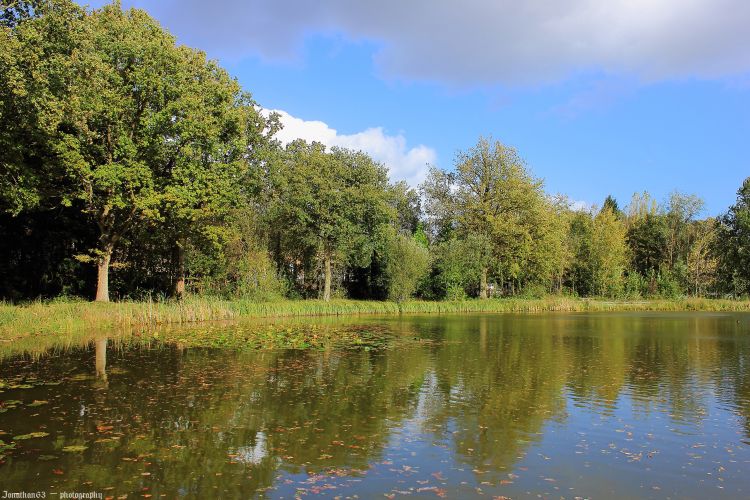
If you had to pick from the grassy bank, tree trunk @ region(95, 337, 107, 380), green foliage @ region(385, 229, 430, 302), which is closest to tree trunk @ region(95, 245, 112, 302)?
the grassy bank

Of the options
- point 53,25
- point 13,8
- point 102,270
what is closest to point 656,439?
point 53,25

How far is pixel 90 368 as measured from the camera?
627 inches

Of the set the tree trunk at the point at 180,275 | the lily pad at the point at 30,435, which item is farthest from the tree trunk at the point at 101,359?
the tree trunk at the point at 180,275

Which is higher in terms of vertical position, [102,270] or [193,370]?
[102,270]

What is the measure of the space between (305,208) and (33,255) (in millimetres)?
19883

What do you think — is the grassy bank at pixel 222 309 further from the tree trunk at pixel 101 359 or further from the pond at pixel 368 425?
the pond at pixel 368 425

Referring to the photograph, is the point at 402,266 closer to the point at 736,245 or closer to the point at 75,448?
the point at 75,448

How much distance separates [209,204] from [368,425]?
25.1 meters

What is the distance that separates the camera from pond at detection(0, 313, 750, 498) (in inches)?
302

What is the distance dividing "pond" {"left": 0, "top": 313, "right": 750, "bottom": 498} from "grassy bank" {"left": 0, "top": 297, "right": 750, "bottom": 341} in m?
6.04

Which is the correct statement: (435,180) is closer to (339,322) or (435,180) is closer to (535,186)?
(535,186)

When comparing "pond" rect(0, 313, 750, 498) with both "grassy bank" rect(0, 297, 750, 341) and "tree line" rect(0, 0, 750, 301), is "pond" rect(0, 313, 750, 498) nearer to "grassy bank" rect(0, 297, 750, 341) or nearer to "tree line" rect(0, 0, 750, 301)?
"grassy bank" rect(0, 297, 750, 341)

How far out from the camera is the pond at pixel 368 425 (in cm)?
766

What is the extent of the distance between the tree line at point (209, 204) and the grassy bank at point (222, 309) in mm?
2750
